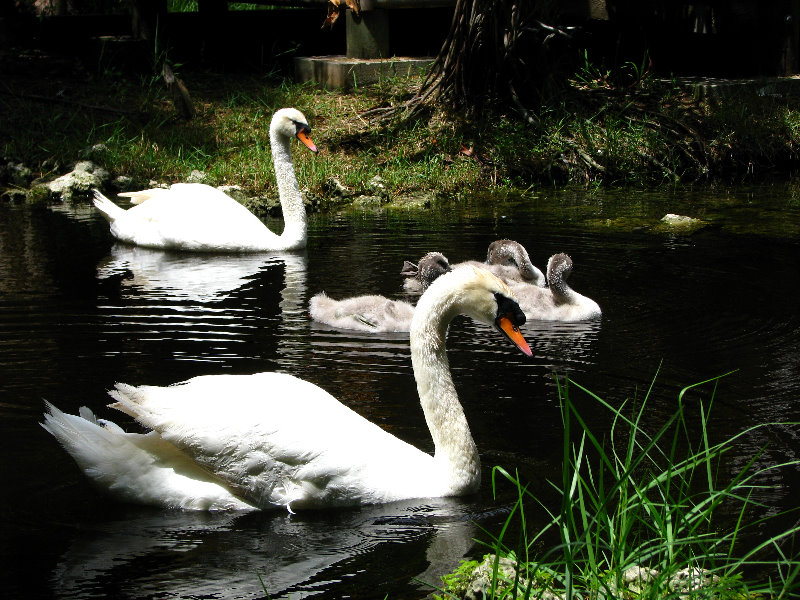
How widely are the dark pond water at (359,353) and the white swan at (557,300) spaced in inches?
4.5

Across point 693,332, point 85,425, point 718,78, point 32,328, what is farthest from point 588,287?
point 718,78

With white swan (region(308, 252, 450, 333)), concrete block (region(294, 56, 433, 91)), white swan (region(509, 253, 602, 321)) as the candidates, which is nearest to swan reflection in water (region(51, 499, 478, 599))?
white swan (region(308, 252, 450, 333))

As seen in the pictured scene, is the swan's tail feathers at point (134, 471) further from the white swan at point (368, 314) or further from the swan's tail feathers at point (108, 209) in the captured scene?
the swan's tail feathers at point (108, 209)

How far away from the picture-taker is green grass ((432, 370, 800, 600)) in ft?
10.5

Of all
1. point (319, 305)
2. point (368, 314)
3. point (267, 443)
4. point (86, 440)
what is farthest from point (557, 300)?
point (86, 440)

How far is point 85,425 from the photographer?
15.7 feet

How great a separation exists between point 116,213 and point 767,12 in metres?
9.28

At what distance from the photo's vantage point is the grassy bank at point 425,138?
13.0 metres

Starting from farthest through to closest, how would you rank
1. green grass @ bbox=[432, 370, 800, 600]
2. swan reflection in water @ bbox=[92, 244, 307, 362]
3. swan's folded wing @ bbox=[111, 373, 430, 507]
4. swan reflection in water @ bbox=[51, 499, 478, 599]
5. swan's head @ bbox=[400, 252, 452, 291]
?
swan's head @ bbox=[400, 252, 452, 291]
swan reflection in water @ bbox=[92, 244, 307, 362]
swan's folded wing @ bbox=[111, 373, 430, 507]
swan reflection in water @ bbox=[51, 499, 478, 599]
green grass @ bbox=[432, 370, 800, 600]

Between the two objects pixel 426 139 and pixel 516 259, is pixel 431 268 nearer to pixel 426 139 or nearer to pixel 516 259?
pixel 516 259

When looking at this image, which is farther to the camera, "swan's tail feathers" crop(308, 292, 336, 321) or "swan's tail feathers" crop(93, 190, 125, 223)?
"swan's tail feathers" crop(93, 190, 125, 223)

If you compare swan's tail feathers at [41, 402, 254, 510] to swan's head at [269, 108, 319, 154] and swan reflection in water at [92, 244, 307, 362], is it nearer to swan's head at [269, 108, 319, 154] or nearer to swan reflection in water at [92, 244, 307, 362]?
swan reflection in water at [92, 244, 307, 362]

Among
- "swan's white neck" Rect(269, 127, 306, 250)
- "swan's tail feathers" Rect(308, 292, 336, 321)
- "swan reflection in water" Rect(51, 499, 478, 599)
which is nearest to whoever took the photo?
"swan reflection in water" Rect(51, 499, 478, 599)

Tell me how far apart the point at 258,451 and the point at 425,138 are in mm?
9745
